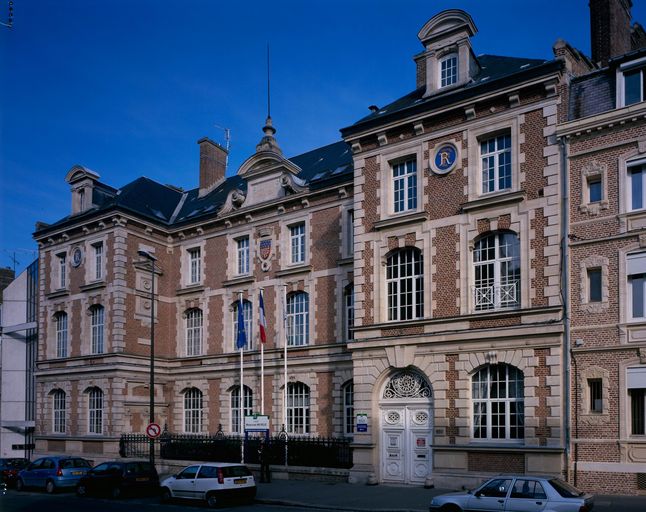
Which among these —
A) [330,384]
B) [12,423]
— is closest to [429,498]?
[330,384]

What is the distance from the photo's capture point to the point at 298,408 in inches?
1319

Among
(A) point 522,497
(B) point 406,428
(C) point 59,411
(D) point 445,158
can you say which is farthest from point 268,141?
(A) point 522,497

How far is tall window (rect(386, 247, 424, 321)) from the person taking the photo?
26078 mm

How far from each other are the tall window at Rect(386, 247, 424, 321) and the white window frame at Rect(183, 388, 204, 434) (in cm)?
1494

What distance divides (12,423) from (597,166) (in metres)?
36.3

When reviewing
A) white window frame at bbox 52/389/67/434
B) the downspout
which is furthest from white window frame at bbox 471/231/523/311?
white window frame at bbox 52/389/67/434

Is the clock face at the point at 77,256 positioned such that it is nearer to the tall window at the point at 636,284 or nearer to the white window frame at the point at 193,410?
the white window frame at the point at 193,410

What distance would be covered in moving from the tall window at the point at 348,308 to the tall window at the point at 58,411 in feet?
58.1

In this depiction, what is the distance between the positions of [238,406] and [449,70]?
62.1 feet

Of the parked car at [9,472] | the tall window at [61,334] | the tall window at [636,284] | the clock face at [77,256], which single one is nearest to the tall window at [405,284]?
the tall window at [636,284]

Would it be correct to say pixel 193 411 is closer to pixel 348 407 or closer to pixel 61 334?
pixel 61 334

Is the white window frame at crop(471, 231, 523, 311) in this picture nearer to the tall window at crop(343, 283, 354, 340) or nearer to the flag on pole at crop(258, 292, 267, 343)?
the tall window at crop(343, 283, 354, 340)

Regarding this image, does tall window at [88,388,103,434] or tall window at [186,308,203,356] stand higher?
tall window at [186,308,203,356]

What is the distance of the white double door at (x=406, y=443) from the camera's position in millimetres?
25109
